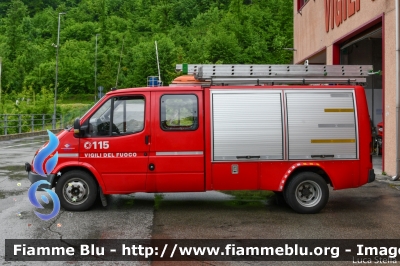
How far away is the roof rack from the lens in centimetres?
926

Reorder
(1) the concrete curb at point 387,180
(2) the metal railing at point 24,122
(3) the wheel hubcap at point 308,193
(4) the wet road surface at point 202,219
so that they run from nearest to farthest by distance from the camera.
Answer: (4) the wet road surface at point 202,219, (3) the wheel hubcap at point 308,193, (1) the concrete curb at point 387,180, (2) the metal railing at point 24,122

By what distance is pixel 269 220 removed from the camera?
8688mm

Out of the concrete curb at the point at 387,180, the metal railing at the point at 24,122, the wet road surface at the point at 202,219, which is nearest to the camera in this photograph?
the wet road surface at the point at 202,219

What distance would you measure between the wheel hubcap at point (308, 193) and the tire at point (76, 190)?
3477mm

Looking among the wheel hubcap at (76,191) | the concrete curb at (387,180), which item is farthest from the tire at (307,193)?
the concrete curb at (387,180)

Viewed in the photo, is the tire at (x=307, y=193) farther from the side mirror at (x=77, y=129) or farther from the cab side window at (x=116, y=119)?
the side mirror at (x=77, y=129)

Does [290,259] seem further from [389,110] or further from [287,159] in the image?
[389,110]

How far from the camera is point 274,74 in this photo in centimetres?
933

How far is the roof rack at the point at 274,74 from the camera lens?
926cm

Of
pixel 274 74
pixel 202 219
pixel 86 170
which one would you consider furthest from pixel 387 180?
pixel 86 170

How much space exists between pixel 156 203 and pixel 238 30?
251 feet

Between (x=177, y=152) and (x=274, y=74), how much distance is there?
2.15 m

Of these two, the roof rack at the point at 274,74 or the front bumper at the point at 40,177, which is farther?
the roof rack at the point at 274,74

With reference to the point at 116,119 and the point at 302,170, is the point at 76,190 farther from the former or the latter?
the point at 302,170
